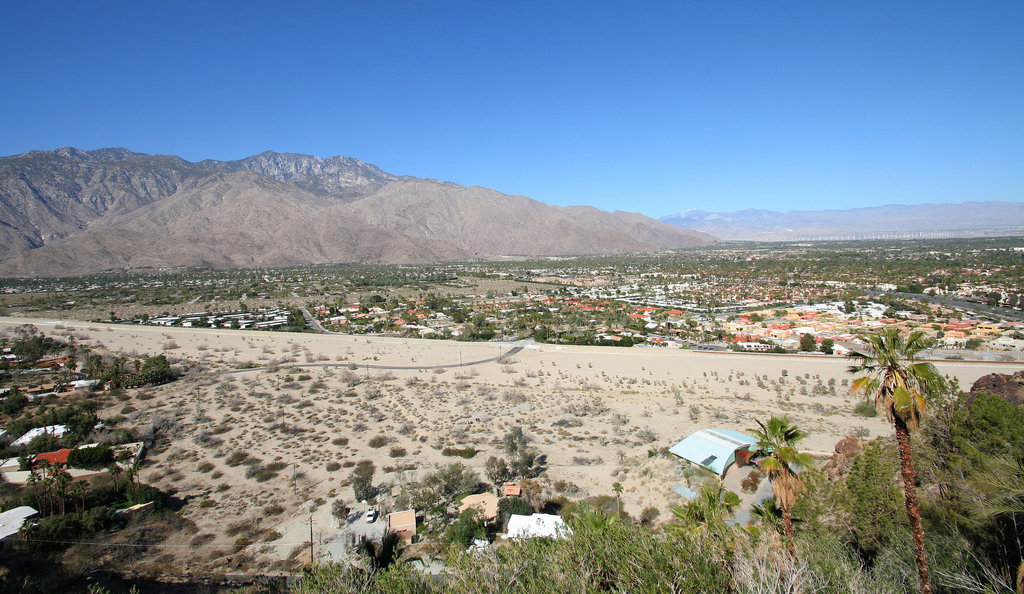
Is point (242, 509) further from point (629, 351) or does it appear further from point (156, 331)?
point (156, 331)

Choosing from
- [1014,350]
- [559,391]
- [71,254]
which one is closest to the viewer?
[559,391]

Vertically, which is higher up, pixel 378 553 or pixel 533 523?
pixel 378 553

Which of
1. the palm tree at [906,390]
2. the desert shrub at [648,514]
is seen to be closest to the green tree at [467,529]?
the desert shrub at [648,514]

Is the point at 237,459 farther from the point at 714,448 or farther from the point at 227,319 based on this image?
the point at 227,319

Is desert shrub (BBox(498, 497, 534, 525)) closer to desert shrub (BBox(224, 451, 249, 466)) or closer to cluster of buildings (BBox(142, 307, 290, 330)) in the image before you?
desert shrub (BBox(224, 451, 249, 466))

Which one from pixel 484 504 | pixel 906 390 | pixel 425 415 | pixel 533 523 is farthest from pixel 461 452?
pixel 906 390

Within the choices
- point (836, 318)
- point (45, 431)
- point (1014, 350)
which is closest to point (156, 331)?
point (45, 431)

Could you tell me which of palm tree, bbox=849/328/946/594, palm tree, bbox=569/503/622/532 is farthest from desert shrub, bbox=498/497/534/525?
palm tree, bbox=849/328/946/594
